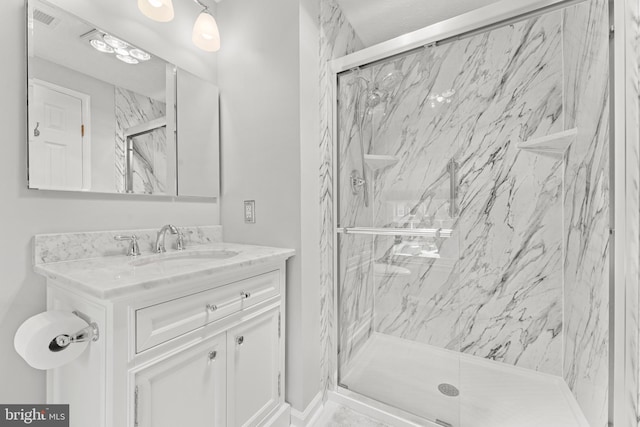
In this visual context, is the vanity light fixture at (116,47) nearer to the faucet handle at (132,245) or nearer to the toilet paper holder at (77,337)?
the faucet handle at (132,245)

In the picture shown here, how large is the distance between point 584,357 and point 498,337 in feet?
2.01

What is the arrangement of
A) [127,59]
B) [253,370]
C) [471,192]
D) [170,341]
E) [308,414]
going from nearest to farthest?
[170,341], [253,370], [127,59], [308,414], [471,192]

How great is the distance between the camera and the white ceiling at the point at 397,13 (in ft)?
5.81

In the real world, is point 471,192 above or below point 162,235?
above

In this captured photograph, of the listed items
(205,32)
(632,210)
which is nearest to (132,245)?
(205,32)

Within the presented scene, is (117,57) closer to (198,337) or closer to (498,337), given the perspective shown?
(198,337)

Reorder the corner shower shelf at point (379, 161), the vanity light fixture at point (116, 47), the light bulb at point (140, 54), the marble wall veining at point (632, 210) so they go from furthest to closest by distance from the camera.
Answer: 1. the corner shower shelf at point (379, 161)
2. the light bulb at point (140, 54)
3. the vanity light fixture at point (116, 47)
4. the marble wall veining at point (632, 210)

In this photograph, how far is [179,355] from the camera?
94 centimetres

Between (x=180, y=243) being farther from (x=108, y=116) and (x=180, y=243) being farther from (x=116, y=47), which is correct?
(x=116, y=47)

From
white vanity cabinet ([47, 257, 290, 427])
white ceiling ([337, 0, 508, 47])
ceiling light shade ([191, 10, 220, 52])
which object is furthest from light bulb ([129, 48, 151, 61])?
white ceiling ([337, 0, 508, 47])

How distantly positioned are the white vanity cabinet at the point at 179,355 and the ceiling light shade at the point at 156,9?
4.15 ft

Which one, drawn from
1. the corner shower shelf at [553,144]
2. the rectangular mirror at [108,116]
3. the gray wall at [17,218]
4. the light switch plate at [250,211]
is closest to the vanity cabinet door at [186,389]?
the gray wall at [17,218]

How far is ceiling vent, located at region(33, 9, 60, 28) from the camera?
1.07 m

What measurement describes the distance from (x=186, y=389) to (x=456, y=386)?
147cm
